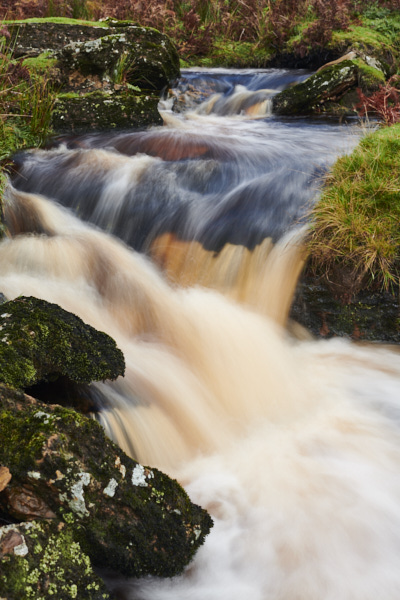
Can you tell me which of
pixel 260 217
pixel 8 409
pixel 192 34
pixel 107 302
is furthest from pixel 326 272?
pixel 192 34

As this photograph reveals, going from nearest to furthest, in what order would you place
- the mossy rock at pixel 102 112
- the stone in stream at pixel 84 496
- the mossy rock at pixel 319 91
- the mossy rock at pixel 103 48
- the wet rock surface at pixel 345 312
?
the stone in stream at pixel 84 496 → the wet rock surface at pixel 345 312 → the mossy rock at pixel 102 112 → the mossy rock at pixel 103 48 → the mossy rock at pixel 319 91

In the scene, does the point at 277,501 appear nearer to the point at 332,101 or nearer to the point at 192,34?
the point at 332,101

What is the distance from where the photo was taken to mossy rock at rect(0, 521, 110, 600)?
179 centimetres

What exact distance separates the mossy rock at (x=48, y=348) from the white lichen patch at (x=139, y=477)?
67cm

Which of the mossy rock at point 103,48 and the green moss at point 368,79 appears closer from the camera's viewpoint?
the mossy rock at point 103,48

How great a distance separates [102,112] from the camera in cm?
748

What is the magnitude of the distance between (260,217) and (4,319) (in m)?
2.97

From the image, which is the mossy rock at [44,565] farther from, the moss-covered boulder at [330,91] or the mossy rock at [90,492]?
the moss-covered boulder at [330,91]

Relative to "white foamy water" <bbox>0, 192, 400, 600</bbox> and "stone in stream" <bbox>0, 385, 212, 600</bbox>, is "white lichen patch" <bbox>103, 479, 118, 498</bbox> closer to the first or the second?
"stone in stream" <bbox>0, 385, 212, 600</bbox>

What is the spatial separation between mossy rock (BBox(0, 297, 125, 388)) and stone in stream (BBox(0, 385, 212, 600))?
1.02ft

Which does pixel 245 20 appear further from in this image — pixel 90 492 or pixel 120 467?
pixel 90 492

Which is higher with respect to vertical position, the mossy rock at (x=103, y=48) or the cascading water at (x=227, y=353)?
the mossy rock at (x=103, y=48)

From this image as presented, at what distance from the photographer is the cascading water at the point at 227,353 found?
2.62 m

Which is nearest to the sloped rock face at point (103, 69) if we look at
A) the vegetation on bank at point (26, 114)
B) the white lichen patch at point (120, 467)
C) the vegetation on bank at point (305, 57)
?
the vegetation on bank at point (305, 57)
